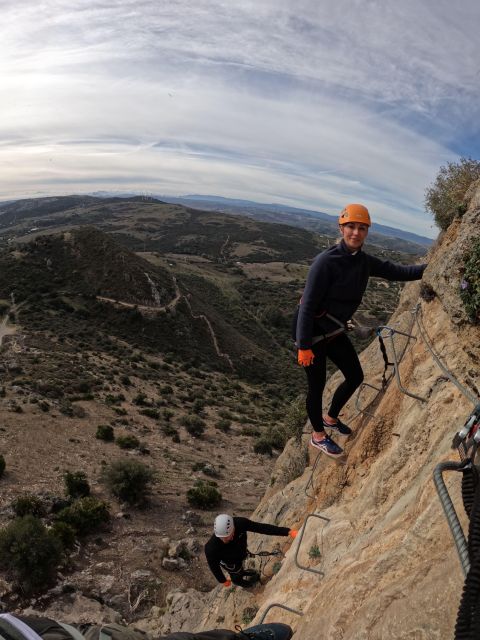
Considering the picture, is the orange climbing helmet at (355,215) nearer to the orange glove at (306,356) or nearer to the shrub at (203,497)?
the orange glove at (306,356)

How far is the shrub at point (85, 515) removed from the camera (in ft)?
50.3

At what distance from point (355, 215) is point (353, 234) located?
0.81 feet

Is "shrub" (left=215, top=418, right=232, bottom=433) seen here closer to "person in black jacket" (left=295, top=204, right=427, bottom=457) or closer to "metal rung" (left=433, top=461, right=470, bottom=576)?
"person in black jacket" (left=295, top=204, right=427, bottom=457)

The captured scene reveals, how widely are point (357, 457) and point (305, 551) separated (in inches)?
68.2

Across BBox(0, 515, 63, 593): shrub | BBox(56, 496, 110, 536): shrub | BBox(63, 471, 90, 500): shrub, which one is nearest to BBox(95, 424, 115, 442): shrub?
BBox(63, 471, 90, 500): shrub

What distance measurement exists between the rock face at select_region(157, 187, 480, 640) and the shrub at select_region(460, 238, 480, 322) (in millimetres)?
232

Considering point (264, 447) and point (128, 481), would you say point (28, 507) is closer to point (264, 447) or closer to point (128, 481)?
point (128, 481)

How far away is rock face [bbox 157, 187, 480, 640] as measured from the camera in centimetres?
321

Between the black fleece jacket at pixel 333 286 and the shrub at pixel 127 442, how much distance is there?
2138 cm

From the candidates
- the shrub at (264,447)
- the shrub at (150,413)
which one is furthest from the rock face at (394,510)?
the shrub at (150,413)

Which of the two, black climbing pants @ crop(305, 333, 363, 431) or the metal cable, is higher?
the metal cable

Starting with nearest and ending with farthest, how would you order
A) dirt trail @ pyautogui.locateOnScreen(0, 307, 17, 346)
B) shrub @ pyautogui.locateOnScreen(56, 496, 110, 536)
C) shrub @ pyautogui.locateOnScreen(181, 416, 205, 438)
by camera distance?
shrub @ pyautogui.locateOnScreen(56, 496, 110, 536)
shrub @ pyautogui.locateOnScreen(181, 416, 205, 438)
dirt trail @ pyautogui.locateOnScreen(0, 307, 17, 346)

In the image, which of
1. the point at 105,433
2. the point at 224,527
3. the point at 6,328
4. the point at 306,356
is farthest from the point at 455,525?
the point at 6,328

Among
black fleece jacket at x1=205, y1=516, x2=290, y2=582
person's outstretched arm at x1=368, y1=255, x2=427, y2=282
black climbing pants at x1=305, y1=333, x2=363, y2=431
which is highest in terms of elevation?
person's outstretched arm at x1=368, y1=255, x2=427, y2=282
